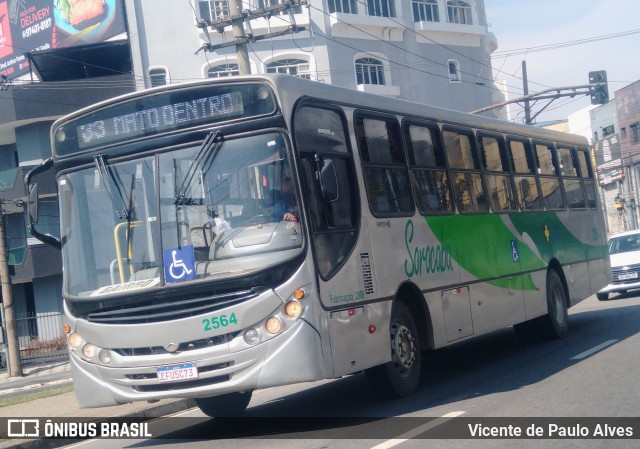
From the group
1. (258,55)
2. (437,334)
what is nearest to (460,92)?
(258,55)

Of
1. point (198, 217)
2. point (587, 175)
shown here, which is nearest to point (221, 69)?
point (587, 175)

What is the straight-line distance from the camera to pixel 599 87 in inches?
981

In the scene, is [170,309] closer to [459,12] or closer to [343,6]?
[343,6]

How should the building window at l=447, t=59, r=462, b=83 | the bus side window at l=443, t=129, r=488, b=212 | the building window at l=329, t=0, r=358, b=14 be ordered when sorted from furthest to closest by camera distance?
the building window at l=447, t=59, r=462, b=83 → the building window at l=329, t=0, r=358, b=14 → the bus side window at l=443, t=129, r=488, b=212

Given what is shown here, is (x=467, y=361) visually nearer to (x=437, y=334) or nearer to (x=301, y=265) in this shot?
(x=437, y=334)

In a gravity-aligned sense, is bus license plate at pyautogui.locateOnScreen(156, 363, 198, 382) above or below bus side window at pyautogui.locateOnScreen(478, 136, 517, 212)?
below

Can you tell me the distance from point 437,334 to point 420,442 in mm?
3120

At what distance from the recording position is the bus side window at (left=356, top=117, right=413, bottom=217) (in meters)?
10.4

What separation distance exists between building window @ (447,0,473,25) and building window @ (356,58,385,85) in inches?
246

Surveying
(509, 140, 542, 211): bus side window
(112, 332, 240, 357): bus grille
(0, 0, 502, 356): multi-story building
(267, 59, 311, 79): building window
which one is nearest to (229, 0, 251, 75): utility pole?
(509, 140, 542, 211): bus side window

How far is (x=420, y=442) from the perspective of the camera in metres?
8.07

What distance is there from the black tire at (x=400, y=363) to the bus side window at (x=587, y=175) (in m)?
8.59

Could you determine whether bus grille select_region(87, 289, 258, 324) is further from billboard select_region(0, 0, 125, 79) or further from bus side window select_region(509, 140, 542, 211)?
billboard select_region(0, 0, 125, 79)

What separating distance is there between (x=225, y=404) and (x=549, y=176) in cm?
806
